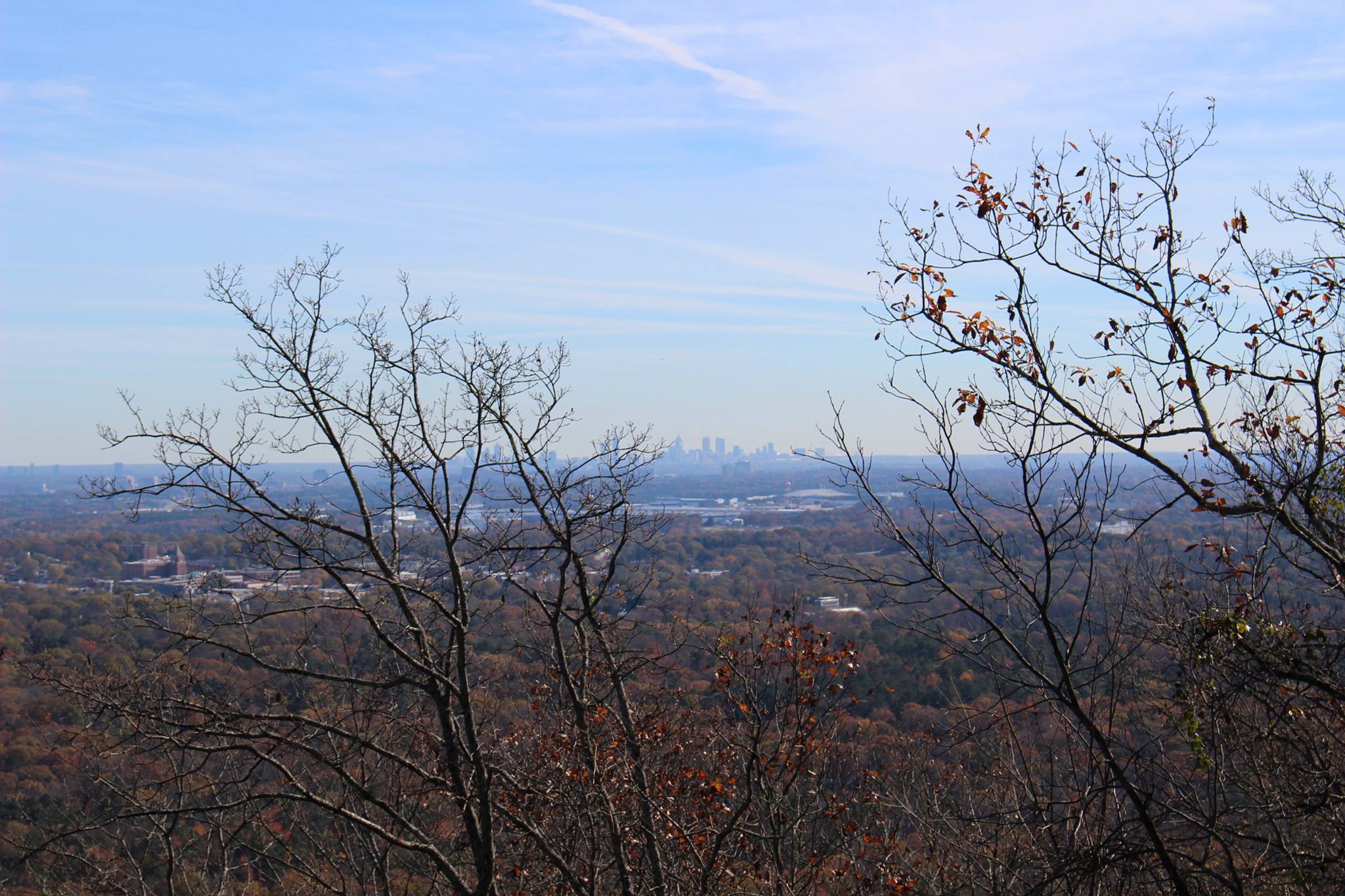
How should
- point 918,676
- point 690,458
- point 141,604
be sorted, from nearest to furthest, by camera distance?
point 141,604, point 918,676, point 690,458

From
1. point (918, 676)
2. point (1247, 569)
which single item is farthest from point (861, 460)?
point (918, 676)

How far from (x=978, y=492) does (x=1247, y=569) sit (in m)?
1.57

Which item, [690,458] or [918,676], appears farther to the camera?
[690,458]

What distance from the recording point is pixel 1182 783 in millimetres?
6984

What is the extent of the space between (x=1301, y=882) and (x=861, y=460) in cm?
301

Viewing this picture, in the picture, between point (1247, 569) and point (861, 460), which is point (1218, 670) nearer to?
point (1247, 569)

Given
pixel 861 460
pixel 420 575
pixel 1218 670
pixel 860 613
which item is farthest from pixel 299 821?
pixel 860 613

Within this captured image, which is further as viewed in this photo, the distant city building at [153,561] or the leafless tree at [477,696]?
the distant city building at [153,561]

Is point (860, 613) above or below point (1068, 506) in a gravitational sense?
below

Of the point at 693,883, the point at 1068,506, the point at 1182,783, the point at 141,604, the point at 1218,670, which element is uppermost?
the point at 1068,506

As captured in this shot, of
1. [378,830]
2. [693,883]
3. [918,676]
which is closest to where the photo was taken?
[378,830]

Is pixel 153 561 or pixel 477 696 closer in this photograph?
pixel 477 696

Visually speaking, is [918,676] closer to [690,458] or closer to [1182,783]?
[1182,783]

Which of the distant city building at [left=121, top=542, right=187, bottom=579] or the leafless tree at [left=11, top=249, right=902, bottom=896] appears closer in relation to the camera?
the leafless tree at [left=11, top=249, right=902, bottom=896]
